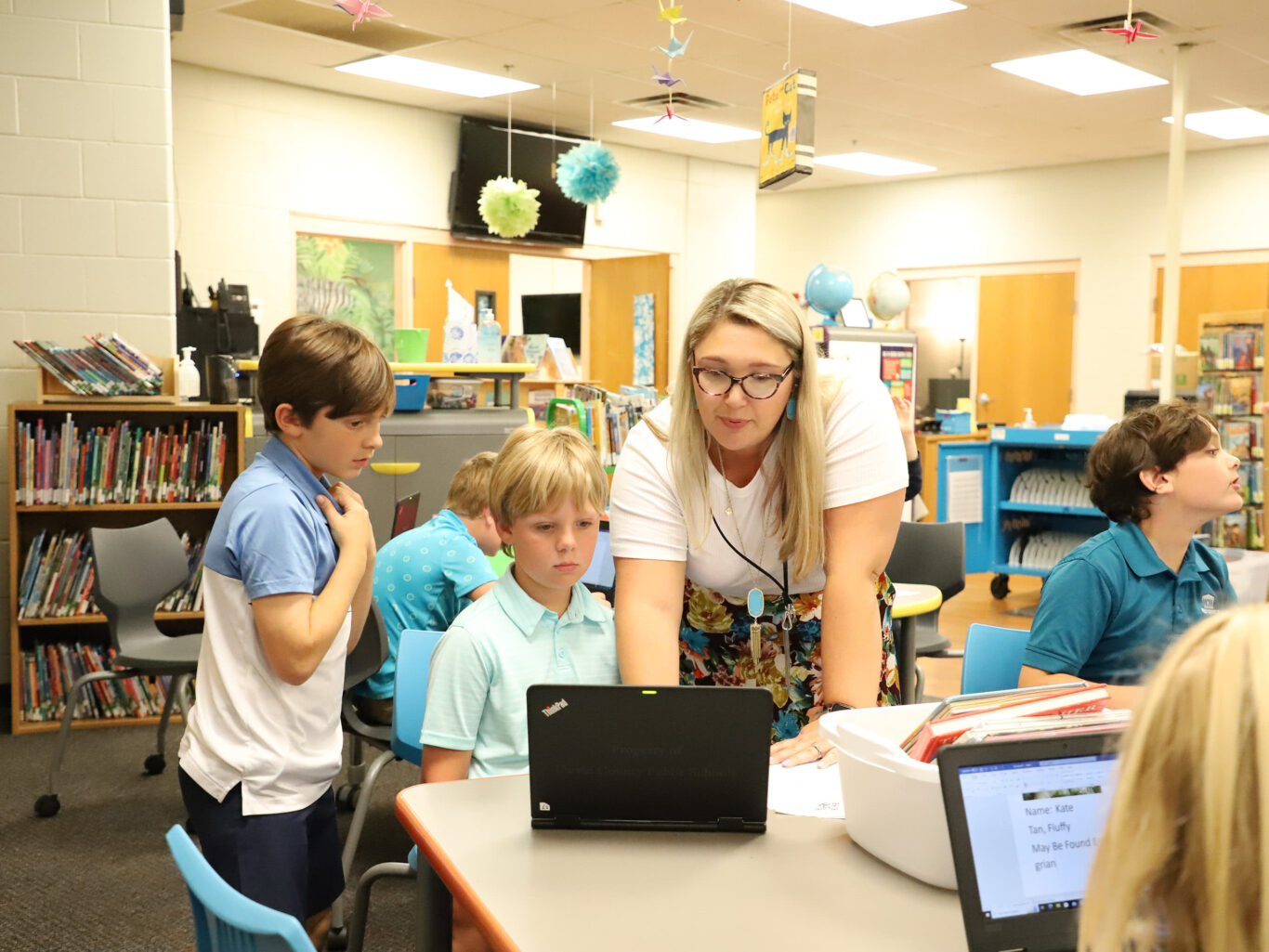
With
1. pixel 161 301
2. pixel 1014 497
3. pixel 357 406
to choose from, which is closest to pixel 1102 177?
pixel 1014 497

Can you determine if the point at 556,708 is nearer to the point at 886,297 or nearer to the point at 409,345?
the point at 409,345

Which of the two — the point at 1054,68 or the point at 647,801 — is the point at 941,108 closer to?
the point at 1054,68

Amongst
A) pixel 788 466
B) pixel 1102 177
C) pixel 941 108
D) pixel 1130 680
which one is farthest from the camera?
pixel 1102 177

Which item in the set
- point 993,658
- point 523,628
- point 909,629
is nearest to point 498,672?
point 523,628

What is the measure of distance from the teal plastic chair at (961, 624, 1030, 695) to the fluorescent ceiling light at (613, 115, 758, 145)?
6529 millimetres

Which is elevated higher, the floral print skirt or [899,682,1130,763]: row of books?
[899,682,1130,763]: row of books

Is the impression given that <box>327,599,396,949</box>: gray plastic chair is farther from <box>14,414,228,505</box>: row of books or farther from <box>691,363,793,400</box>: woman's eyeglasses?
Answer: <box>14,414,228,505</box>: row of books

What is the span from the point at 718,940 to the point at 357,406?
1.07 metres

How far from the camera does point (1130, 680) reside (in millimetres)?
2094

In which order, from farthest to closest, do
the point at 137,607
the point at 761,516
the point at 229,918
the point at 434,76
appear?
the point at 434,76, the point at 137,607, the point at 761,516, the point at 229,918

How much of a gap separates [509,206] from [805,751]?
18.9ft

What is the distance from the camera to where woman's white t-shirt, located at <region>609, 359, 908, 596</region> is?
5.84 ft

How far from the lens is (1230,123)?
849cm

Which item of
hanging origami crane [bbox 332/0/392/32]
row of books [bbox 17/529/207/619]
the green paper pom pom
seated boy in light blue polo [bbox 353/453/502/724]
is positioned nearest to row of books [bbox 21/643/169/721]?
row of books [bbox 17/529/207/619]
